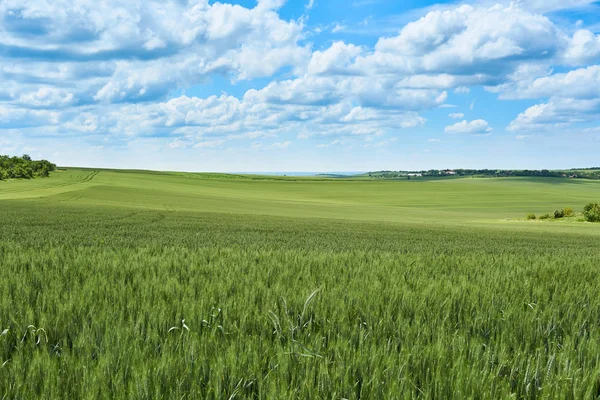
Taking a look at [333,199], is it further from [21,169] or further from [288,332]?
[288,332]

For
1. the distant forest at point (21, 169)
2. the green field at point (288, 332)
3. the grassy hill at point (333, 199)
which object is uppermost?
the distant forest at point (21, 169)

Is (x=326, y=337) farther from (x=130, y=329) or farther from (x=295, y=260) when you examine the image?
(x=295, y=260)

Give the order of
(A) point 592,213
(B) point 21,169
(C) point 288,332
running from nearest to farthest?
1. (C) point 288,332
2. (A) point 592,213
3. (B) point 21,169

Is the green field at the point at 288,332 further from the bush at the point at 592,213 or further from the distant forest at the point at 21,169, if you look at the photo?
the distant forest at the point at 21,169

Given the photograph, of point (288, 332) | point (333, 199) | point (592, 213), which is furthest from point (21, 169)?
point (288, 332)

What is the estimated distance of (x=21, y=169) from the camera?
12138 centimetres

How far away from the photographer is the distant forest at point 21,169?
392 ft

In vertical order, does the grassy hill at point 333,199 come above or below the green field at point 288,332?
below

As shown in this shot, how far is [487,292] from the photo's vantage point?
4898mm

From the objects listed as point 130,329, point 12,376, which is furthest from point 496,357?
point 12,376

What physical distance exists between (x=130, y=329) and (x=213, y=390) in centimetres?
109

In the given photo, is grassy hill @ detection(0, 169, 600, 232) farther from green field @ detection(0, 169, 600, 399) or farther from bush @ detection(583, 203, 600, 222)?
green field @ detection(0, 169, 600, 399)

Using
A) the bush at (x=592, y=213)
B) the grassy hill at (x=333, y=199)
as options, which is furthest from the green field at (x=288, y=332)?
the bush at (x=592, y=213)

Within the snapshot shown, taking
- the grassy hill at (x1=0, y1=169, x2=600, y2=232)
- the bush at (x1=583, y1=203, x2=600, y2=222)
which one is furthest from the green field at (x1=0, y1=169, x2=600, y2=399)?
the bush at (x1=583, y1=203, x2=600, y2=222)
